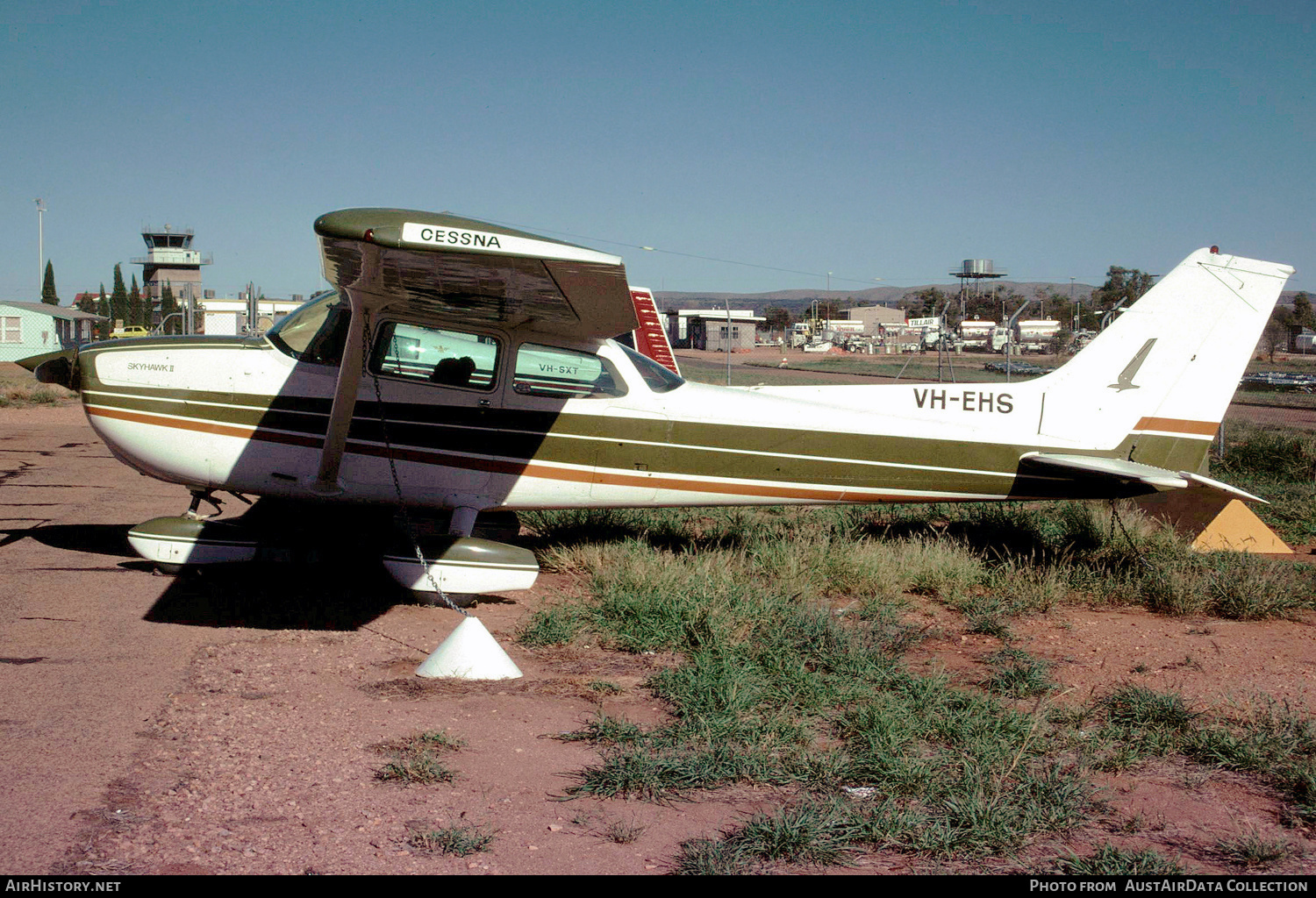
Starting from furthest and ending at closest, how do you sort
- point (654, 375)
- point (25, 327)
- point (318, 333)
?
point (25, 327), point (654, 375), point (318, 333)

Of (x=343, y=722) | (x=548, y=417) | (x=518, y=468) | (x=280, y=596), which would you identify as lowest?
(x=280, y=596)

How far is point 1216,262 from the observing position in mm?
7758

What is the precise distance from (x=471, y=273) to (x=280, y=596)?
9.27 feet

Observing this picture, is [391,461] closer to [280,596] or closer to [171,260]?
[280,596]

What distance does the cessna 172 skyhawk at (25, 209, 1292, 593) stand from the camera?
6.74m

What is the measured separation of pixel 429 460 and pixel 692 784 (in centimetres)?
386

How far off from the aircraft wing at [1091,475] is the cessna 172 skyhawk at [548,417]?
0.07ft

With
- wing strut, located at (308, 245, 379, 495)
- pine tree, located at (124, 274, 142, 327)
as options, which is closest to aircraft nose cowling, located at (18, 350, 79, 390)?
wing strut, located at (308, 245, 379, 495)

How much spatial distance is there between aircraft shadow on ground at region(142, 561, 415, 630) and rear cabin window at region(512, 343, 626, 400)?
1.77 m

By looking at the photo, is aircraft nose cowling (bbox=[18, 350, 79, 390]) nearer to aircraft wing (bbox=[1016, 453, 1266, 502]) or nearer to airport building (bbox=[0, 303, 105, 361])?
aircraft wing (bbox=[1016, 453, 1266, 502])

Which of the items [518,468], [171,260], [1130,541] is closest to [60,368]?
[518,468]

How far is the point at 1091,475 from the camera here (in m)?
7.47

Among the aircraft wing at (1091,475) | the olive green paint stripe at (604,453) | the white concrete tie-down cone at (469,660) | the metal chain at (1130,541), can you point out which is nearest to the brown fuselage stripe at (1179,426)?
the aircraft wing at (1091,475)

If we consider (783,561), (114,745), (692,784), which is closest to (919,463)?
(783,561)
